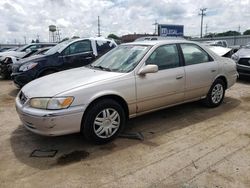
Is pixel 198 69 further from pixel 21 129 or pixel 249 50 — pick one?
pixel 249 50

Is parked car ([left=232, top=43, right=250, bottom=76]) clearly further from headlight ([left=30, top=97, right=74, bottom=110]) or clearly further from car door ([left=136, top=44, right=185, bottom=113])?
headlight ([left=30, top=97, right=74, bottom=110])

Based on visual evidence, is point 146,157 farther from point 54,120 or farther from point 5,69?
point 5,69

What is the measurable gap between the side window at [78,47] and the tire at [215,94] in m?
4.45

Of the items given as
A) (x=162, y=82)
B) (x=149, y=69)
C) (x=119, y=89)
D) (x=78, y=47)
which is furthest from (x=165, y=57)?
(x=78, y=47)

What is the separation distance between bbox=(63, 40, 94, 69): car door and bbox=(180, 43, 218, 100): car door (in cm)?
407

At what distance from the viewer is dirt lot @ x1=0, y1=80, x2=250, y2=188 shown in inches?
126

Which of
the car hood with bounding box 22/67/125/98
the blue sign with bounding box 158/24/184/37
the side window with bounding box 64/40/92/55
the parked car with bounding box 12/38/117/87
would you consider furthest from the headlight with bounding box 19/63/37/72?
the blue sign with bounding box 158/24/184/37

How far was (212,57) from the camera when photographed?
5.79 metres

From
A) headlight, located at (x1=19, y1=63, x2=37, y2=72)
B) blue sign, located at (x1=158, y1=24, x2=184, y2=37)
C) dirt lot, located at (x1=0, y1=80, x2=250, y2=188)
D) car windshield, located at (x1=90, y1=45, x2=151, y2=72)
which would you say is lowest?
dirt lot, located at (x1=0, y1=80, x2=250, y2=188)

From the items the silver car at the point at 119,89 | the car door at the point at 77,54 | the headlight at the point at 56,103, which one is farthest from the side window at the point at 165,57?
the car door at the point at 77,54

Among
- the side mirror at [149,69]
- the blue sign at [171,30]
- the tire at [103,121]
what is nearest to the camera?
the tire at [103,121]

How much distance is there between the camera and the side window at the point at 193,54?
5301 mm

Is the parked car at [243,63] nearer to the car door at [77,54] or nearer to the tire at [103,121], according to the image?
the car door at [77,54]

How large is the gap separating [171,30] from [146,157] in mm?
27103
